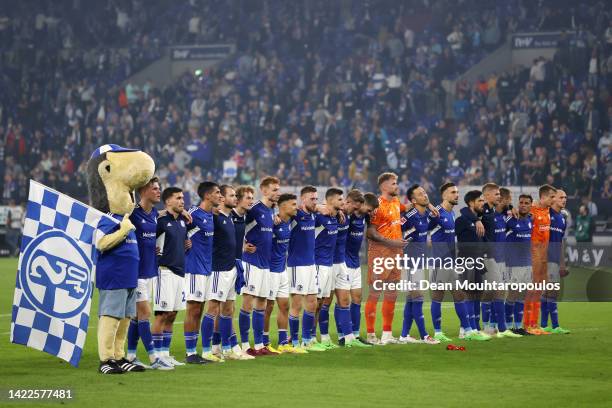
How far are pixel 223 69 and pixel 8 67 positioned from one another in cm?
698

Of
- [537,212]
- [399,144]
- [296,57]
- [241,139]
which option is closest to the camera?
[537,212]

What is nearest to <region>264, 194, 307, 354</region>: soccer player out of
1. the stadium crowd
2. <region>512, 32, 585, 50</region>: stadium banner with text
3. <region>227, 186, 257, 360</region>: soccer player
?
<region>227, 186, 257, 360</region>: soccer player

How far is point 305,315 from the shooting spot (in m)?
13.5

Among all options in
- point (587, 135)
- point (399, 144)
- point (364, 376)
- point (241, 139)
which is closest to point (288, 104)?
point (241, 139)

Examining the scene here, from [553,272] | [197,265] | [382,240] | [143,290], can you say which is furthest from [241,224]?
[553,272]

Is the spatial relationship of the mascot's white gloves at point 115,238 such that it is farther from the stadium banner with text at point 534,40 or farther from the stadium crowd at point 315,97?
the stadium banner with text at point 534,40

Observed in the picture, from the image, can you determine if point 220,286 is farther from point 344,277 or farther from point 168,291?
point 344,277

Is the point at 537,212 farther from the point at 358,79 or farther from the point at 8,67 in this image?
the point at 8,67

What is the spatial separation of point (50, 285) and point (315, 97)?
24.2 m

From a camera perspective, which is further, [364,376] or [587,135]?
[587,135]

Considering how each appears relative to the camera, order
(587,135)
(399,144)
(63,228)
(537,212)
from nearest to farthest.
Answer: (63,228), (537,212), (587,135), (399,144)

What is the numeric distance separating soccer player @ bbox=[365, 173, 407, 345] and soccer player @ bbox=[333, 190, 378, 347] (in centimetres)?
15

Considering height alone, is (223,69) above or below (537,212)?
above

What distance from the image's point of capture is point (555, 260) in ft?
53.1
